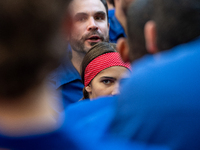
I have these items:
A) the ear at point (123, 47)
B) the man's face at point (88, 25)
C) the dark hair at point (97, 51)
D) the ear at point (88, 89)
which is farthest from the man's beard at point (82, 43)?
the ear at point (123, 47)

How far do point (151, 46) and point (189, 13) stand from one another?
0.60 feet

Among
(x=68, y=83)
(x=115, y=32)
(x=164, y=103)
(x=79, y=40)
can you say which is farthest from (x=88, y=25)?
(x=164, y=103)

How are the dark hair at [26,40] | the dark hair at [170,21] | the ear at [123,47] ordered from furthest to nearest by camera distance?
the ear at [123,47] < the dark hair at [170,21] < the dark hair at [26,40]

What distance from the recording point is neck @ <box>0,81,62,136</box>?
1.88 feet

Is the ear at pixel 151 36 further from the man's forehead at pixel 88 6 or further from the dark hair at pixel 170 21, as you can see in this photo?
the man's forehead at pixel 88 6

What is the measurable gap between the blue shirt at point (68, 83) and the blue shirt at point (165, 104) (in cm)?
149

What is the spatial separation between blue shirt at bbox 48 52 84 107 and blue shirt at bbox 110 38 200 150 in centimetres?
149

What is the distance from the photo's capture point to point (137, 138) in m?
0.91

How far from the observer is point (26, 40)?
59 centimetres

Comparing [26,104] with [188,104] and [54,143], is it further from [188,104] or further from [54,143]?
[188,104]

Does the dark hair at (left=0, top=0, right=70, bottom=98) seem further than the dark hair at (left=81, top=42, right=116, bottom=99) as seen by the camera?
No

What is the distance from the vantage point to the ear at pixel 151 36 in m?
1.04

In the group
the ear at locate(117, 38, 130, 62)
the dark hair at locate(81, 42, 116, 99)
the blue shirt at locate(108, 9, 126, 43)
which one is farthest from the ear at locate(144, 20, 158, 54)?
the blue shirt at locate(108, 9, 126, 43)

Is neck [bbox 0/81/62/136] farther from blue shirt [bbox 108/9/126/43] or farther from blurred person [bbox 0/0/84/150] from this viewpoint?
blue shirt [bbox 108/9/126/43]
